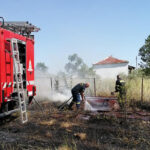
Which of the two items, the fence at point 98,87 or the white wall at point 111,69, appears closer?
the fence at point 98,87

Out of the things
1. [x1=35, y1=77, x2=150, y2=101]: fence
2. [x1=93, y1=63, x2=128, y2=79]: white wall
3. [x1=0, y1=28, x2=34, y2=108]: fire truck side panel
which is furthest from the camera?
[x1=93, y1=63, x2=128, y2=79]: white wall

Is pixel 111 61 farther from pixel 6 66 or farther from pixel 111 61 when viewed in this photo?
pixel 6 66

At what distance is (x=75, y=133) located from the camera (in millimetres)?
5055

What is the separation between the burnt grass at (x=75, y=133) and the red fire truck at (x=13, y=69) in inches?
20.9

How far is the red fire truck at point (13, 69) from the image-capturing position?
17.9 ft

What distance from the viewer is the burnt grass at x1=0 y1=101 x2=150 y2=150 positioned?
4.17m

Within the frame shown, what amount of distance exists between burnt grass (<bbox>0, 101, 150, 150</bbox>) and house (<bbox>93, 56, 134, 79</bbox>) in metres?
36.9

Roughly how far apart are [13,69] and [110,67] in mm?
39320

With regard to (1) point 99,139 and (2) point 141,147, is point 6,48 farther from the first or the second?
(2) point 141,147

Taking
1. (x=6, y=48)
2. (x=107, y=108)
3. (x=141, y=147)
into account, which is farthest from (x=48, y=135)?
(x=107, y=108)

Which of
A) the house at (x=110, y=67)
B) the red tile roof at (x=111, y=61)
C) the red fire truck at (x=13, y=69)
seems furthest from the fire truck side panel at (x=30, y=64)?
the red tile roof at (x=111, y=61)

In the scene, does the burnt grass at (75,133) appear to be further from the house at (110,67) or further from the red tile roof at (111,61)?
the red tile roof at (111,61)

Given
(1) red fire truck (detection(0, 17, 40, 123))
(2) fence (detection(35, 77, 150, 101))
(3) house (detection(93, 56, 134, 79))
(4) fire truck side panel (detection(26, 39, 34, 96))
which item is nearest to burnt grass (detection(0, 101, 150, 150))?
(1) red fire truck (detection(0, 17, 40, 123))

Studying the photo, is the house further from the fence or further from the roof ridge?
the fence
